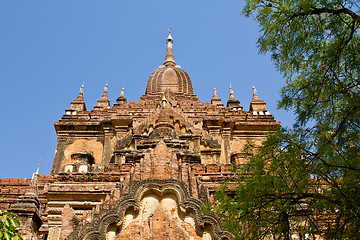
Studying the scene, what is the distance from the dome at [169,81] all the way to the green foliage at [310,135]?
2664 cm

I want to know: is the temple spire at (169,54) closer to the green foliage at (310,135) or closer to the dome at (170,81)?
the dome at (170,81)

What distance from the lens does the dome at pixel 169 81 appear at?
36.2 metres

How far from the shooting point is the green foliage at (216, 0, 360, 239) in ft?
26.6

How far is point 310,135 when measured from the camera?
8602 millimetres

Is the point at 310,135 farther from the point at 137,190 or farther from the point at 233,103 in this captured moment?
the point at 233,103

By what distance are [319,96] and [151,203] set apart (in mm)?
5025

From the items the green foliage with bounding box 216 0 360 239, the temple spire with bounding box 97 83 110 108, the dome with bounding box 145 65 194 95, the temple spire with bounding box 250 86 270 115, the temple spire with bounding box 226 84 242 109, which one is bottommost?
the green foliage with bounding box 216 0 360 239

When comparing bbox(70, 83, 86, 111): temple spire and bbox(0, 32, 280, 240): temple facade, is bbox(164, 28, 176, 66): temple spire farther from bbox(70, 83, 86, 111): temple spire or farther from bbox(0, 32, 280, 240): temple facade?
bbox(0, 32, 280, 240): temple facade

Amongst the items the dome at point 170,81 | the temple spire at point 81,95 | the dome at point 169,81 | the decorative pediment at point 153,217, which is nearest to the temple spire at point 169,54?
the dome at point 169,81

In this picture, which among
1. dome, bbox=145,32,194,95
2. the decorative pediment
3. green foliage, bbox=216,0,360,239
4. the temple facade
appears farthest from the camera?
dome, bbox=145,32,194,95

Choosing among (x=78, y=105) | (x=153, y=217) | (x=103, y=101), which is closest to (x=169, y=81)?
(x=103, y=101)

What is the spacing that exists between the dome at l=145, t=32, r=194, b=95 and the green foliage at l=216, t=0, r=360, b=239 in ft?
87.4

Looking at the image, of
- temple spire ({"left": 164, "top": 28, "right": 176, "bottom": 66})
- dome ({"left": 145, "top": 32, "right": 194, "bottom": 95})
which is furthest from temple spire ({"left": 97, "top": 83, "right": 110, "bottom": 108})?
temple spire ({"left": 164, "top": 28, "right": 176, "bottom": 66})

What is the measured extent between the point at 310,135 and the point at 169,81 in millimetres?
28816
